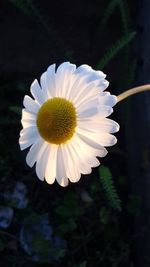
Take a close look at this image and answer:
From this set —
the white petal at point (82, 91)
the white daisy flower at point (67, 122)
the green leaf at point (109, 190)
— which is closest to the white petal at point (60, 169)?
the white daisy flower at point (67, 122)

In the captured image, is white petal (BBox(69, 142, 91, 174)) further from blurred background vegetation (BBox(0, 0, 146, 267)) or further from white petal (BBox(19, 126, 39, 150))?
blurred background vegetation (BBox(0, 0, 146, 267))

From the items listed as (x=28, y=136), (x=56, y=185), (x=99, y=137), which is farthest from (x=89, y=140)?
(x=56, y=185)

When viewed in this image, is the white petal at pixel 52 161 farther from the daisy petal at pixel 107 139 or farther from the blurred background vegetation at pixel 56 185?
the blurred background vegetation at pixel 56 185

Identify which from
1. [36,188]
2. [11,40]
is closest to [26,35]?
[11,40]

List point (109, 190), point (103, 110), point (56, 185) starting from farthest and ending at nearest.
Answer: point (56, 185)
point (109, 190)
point (103, 110)

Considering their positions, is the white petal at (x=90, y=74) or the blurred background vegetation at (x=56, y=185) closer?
the white petal at (x=90, y=74)

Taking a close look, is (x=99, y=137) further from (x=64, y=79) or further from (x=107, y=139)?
(x=64, y=79)

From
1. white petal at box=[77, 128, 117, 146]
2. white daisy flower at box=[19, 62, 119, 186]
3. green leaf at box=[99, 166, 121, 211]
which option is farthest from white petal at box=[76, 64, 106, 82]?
green leaf at box=[99, 166, 121, 211]
